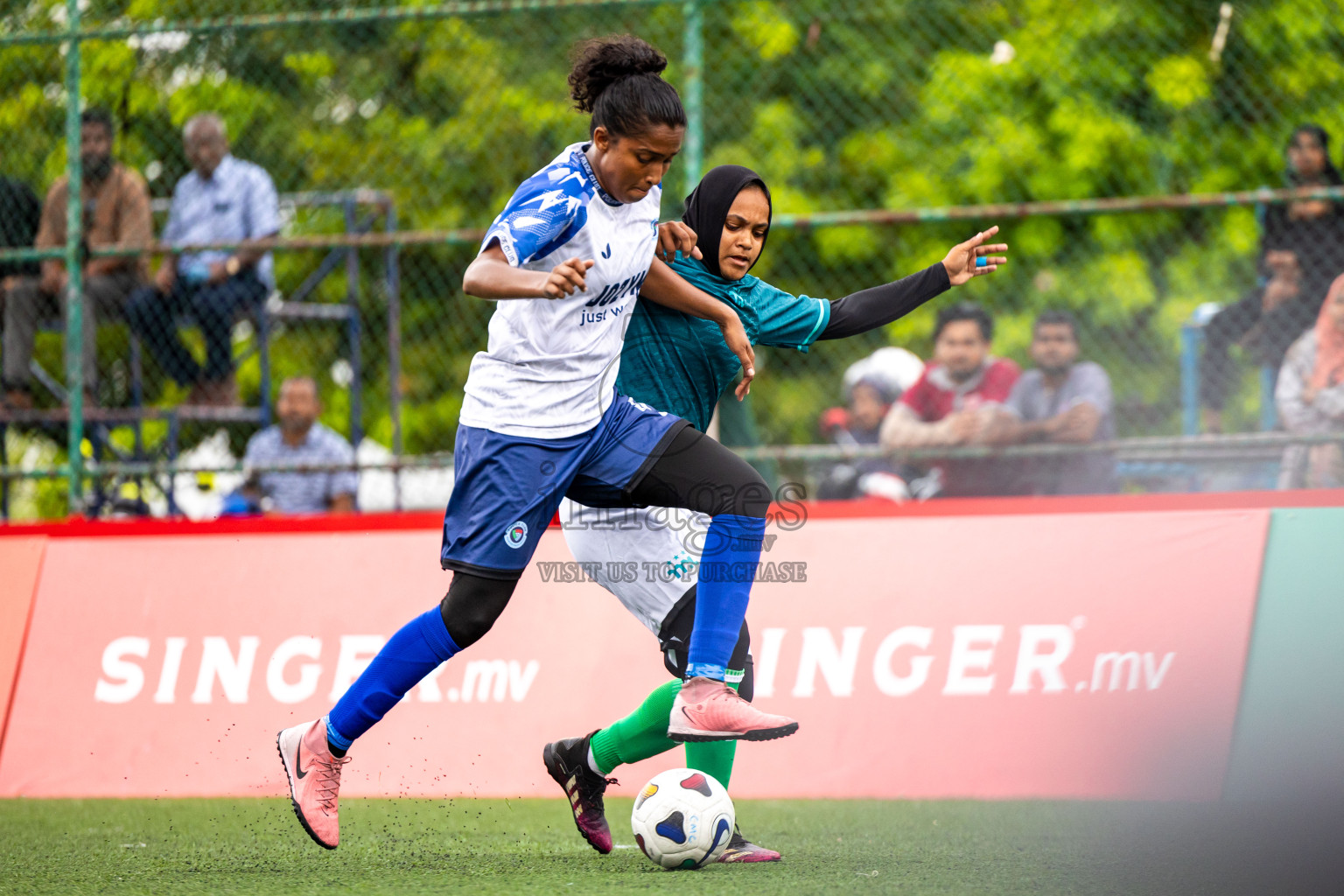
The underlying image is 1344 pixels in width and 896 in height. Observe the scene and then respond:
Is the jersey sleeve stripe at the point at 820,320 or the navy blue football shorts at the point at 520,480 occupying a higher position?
the jersey sleeve stripe at the point at 820,320

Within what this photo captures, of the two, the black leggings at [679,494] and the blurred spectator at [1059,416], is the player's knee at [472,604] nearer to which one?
the black leggings at [679,494]

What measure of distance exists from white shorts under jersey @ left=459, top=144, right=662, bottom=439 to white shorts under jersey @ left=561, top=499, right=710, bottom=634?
38 cm

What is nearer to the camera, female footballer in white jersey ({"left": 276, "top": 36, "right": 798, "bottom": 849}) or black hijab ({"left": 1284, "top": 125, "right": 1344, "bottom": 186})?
female footballer in white jersey ({"left": 276, "top": 36, "right": 798, "bottom": 849})

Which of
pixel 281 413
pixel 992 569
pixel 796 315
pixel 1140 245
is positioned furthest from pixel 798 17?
pixel 796 315

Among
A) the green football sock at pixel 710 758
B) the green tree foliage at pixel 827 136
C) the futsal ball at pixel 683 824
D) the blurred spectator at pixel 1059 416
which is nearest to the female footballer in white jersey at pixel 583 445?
the futsal ball at pixel 683 824

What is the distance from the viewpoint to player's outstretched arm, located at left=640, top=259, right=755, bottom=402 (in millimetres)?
3838

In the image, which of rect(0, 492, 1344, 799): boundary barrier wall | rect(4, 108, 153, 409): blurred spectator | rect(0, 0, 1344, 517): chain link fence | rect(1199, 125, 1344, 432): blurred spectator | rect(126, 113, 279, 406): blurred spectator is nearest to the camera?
rect(0, 492, 1344, 799): boundary barrier wall

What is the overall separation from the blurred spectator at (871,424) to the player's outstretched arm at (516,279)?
4429 mm

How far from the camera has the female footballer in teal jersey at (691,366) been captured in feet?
13.1

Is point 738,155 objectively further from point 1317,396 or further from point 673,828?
point 673,828

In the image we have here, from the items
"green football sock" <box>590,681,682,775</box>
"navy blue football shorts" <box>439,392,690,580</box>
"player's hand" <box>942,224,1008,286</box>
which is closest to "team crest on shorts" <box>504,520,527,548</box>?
"navy blue football shorts" <box>439,392,690,580</box>

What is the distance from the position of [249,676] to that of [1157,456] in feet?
14.1

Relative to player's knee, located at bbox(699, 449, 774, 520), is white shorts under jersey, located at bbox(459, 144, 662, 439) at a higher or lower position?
higher

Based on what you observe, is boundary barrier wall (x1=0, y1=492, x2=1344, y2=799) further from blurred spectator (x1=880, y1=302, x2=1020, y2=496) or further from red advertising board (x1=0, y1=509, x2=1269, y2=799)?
blurred spectator (x1=880, y1=302, x2=1020, y2=496)
